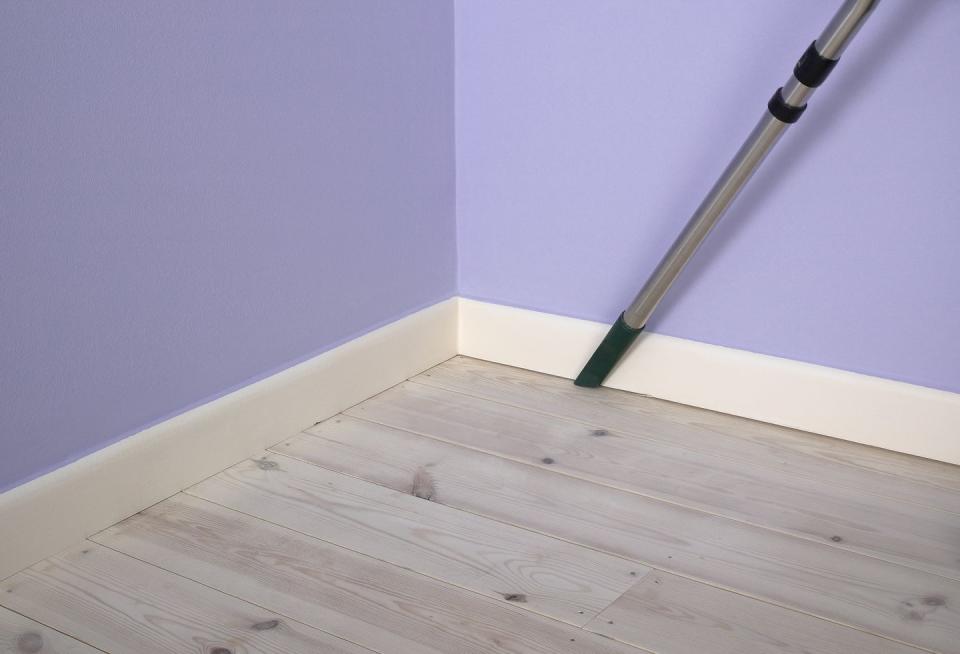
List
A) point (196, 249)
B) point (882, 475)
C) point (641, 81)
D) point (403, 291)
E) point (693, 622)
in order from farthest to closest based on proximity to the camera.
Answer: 1. point (403, 291)
2. point (641, 81)
3. point (882, 475)
4. point (196, 249)
5. point (693, 622)

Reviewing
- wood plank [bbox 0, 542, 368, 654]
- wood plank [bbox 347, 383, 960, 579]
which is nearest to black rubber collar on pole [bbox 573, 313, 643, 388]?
wood plank [bbox 347, 383, 960, 579]

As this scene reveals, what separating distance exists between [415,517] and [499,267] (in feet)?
1.76

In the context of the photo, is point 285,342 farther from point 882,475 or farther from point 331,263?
point 882,475

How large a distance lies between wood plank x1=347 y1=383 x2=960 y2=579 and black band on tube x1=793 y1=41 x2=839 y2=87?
1.55ft

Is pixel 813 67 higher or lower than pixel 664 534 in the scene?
higher

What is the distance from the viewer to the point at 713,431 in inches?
55.5

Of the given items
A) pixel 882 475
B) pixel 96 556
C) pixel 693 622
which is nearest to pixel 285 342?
pixel 96 556

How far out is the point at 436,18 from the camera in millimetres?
1502

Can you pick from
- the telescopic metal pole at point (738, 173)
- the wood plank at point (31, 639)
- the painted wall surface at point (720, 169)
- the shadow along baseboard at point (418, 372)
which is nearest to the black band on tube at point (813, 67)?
the telescopic metal pole at point (738, 173)

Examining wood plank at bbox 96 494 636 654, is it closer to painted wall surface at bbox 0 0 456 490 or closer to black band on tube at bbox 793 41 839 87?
painted wall surface at bbox 0 0 456 490

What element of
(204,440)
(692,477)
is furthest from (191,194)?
(692,477)

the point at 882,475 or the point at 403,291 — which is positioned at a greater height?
the point at 403,291

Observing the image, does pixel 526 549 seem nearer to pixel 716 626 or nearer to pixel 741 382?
pixel 716 626

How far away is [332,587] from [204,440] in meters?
0.29
